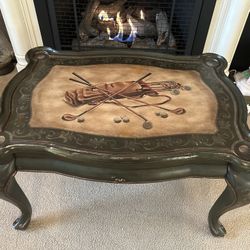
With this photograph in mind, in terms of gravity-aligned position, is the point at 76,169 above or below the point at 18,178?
above

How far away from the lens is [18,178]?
1240mm

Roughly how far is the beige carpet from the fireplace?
75 cm

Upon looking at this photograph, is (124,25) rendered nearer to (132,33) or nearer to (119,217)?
(132,33)

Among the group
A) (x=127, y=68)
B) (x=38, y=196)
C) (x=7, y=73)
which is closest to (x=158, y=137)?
(x=127, y=68)

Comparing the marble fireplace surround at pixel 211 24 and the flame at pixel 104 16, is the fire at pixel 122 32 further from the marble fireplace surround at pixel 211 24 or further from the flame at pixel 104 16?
the marble fireplace surround at pixel 211 24

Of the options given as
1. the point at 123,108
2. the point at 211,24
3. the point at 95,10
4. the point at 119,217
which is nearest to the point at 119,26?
the point at 95,10

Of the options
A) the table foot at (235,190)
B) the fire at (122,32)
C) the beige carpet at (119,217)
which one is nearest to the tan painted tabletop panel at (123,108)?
the table foot at (235,190)

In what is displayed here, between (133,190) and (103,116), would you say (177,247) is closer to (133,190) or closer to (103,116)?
(133,190)

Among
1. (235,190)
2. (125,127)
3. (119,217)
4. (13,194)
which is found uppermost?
(125,127)

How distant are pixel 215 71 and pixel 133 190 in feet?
1.95

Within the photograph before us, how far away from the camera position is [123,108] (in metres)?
0.91

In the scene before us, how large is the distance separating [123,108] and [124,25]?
0.85 meters

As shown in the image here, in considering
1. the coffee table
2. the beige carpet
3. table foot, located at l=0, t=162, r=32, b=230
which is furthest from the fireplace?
table foot, located at l=0, t=162, r=32, b=230

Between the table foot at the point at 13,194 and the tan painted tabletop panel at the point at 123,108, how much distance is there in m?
0.15
